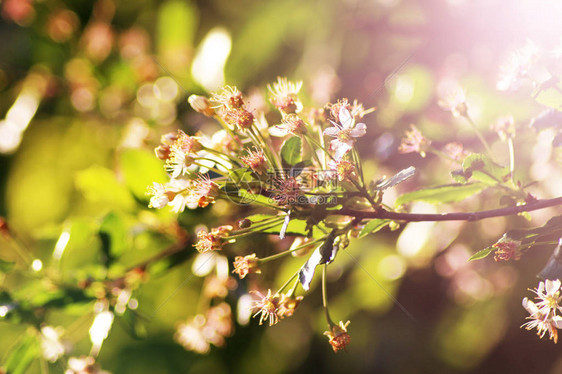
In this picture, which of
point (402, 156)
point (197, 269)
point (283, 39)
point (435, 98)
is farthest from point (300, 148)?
point (283, 39)

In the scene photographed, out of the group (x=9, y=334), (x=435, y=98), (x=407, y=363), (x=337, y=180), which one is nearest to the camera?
(x=337, y=180)

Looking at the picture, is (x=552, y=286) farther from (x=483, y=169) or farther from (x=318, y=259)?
(x=318, y=259)

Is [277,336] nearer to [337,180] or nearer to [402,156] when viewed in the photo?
[402,156]

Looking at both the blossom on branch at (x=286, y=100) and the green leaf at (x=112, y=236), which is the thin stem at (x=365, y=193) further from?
the green leaf at (x=112, y=236)

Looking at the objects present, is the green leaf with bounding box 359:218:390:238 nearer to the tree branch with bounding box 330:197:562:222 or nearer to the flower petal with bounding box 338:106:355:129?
the tree branch with bounding box 330:197:562:222

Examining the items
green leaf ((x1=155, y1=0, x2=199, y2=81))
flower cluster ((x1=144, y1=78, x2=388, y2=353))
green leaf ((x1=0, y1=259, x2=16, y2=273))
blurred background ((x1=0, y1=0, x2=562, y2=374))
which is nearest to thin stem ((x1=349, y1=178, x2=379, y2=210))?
flower cluster ((x1=144, y1=78, x2=388, y2=353))

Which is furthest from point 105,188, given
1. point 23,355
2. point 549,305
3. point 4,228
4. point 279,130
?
point 549,305

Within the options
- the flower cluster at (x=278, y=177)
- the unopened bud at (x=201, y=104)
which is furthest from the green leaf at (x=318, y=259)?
the unopened bud at (x=201, y=104)
